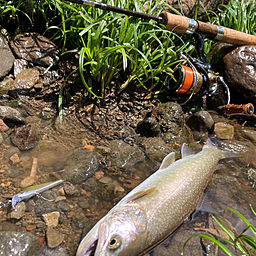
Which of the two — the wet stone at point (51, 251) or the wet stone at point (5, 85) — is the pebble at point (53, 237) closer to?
the wet stone at point (51, 251)

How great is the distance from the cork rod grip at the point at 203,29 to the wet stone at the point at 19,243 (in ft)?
15.1

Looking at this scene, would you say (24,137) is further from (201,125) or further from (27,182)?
(201,125)

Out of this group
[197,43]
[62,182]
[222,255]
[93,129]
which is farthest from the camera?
[197,43]

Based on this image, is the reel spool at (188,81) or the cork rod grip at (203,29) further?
the cork rod grip at (203,29)

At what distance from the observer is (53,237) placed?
2.35 metres

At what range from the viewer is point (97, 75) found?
14.1 ft

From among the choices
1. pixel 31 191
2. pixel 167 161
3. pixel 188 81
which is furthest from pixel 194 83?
pixel 31 191

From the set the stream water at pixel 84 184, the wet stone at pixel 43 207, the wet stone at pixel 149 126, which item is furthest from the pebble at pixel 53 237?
the wet stone at pixel 149 126

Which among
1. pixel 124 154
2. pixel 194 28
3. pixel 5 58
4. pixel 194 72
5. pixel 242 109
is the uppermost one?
pixel 194 28

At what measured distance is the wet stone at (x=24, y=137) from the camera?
131 inches

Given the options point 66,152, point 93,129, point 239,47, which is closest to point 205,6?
point 239,47

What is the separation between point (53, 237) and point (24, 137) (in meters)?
1.59

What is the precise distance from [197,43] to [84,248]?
17.3ft

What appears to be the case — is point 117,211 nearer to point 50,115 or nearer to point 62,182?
point 62,182
